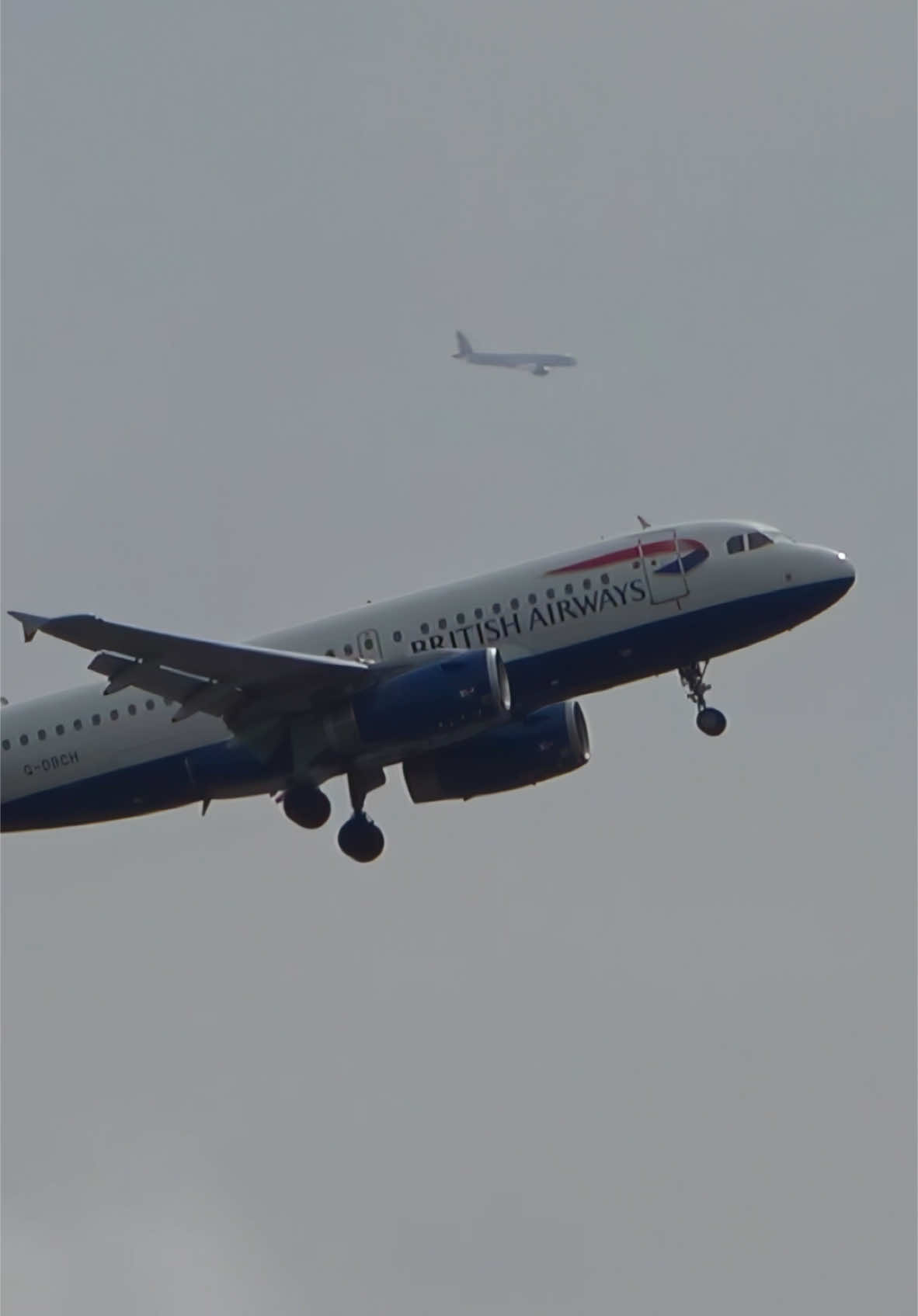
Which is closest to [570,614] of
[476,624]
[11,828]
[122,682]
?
[476,624]

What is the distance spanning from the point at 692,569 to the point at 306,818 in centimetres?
878

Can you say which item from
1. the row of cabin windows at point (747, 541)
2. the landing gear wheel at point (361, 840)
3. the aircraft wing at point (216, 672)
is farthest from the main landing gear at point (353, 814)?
the row of cabin windows at point (747, 541)

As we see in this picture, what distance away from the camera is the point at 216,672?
166 ft

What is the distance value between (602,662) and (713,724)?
265cm

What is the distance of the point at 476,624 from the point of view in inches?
2041

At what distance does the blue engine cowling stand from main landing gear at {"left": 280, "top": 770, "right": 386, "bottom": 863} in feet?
3.73

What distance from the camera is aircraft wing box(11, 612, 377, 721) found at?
48781 mm

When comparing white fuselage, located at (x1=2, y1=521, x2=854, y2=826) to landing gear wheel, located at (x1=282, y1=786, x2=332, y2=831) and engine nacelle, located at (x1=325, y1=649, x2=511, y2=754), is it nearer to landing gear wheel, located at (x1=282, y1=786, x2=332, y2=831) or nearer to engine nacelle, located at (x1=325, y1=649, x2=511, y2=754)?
landing gear wheel, located at (x1=282, y1=786, x2=332, y2=831)

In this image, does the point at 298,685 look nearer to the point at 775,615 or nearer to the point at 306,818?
the point at 306,818

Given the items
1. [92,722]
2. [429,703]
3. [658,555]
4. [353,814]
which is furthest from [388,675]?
[92,722]

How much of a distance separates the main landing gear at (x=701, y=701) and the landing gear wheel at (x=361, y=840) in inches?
263

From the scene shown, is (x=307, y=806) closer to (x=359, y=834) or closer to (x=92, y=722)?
(x=359, y=834)

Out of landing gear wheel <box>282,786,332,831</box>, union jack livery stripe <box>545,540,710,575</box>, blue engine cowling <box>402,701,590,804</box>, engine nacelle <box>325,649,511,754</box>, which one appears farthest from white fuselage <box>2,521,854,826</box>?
blue engine cowling <box>402,701,590,804</box>

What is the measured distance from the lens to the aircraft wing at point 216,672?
160 feet
